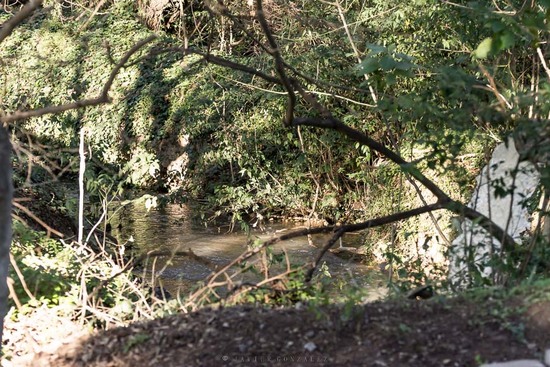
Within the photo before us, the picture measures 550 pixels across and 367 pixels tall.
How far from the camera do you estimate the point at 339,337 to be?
3971 mm

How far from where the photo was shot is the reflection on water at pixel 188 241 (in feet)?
34.8

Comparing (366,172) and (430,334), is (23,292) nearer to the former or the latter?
(430,334)

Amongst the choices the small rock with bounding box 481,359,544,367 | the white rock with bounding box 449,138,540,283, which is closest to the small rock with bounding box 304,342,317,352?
the small rock with bounding box 481,359,544,367

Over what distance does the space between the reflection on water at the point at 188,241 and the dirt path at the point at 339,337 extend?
5.60 metres

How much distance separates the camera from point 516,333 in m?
3.81

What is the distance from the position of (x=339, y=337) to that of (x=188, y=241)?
28.2 feet

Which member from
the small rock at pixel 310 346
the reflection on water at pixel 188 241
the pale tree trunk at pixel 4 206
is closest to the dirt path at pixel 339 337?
the small rock at pixel 310 346

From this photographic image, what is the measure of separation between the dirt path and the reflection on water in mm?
5600

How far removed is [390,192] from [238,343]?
26.1 ft

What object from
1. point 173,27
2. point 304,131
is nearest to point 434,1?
point 304,131

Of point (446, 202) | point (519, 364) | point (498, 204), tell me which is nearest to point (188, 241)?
point (498, 204)

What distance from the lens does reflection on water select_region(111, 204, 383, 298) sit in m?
10.6

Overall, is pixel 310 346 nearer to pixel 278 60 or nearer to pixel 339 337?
pixel 339 337

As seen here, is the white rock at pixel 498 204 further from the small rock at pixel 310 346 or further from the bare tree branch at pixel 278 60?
the small rock at pixel 310 346
